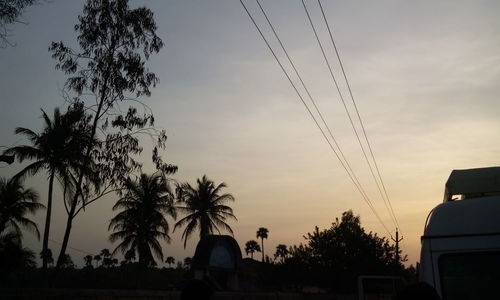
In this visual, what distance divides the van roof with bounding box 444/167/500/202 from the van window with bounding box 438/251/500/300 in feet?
7.29

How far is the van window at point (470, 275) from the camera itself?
4547 millimetres

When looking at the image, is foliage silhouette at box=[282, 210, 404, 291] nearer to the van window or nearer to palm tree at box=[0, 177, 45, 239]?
palm tree at box=[0, 177, 45, 239]

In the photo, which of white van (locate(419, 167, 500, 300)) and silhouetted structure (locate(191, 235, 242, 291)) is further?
silhouetted structure (locate(191, 235, 242, 291))

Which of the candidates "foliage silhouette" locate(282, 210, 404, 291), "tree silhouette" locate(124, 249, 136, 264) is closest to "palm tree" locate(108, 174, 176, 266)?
"tree silhouette" locate(124, 249, 136, 264)

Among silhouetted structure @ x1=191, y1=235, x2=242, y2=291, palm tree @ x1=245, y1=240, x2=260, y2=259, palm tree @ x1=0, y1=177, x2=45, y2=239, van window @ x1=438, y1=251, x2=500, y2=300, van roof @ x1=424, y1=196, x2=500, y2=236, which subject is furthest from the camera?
palm tree @ x1=245, y1=240, x2=260, y2=259

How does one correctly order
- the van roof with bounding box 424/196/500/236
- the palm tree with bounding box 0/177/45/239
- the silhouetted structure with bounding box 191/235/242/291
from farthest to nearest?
1. the palm tree with bounding box 0/177/45/239
2. the silhouetted structure with bounding box 191/235/242/291
3. the van roof with bounding box 424/196/500/236

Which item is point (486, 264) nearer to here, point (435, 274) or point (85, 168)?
point (435, 274)

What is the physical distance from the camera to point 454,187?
22.7 feet

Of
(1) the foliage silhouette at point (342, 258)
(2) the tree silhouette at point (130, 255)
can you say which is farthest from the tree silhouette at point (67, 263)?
(1) the foliage silhouette at point (342, 258)

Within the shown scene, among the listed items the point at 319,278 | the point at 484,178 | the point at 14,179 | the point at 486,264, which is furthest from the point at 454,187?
the point at 319,278

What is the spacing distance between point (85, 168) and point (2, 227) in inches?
966

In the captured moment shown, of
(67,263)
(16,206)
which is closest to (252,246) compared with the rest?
(67,263)

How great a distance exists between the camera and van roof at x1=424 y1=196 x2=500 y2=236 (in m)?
4.73

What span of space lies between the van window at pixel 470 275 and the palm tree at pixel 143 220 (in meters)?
42.2
